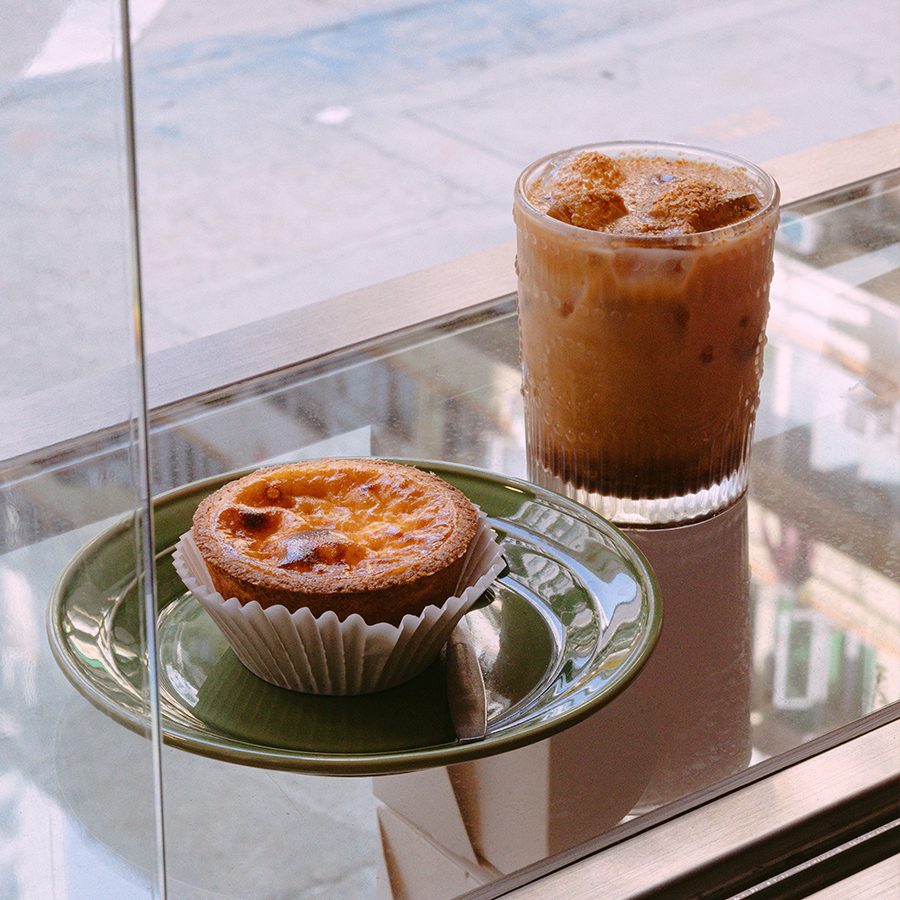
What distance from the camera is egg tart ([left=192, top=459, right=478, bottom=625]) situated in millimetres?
498

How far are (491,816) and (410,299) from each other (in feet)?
1.39

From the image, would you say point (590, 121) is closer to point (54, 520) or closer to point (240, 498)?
point (240, 498)

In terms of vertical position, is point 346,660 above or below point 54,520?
below

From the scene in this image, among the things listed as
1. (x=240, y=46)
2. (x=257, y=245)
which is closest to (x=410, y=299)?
(x=257, y=245)

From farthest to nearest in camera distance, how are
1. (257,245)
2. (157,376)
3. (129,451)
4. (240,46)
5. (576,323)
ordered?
1. (240,46)
2. (257,245)
3. (157,376)
4. (576,323)
5. (129,451)

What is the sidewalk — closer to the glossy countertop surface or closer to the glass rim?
the glossy countertop surface

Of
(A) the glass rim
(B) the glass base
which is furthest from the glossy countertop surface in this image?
(A) the glass rim

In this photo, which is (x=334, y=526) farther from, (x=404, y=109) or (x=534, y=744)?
(x=404, y=109)

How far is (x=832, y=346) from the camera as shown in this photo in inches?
31.4

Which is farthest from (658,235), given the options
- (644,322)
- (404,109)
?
(404,109)

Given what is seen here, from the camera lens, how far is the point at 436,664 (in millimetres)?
529

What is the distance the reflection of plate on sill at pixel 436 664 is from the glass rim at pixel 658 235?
0.11 metres

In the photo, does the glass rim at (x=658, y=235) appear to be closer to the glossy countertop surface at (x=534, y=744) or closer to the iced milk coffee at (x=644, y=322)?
the iced milk coffee at (x=644, y=322)

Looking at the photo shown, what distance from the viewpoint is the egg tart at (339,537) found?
1.63 feet
